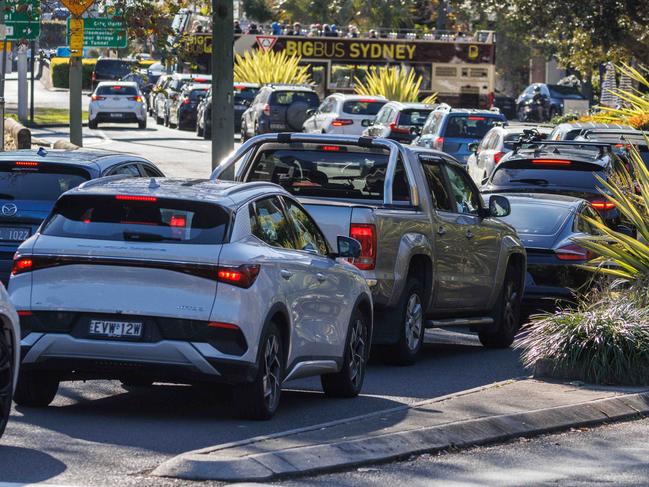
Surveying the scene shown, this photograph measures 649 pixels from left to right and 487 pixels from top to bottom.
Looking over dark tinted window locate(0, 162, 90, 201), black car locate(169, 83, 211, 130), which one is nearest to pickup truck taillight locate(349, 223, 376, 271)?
dark tinted window locate(0, 162, 90, 201)

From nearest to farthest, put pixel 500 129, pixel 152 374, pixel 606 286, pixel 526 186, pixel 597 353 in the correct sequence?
1. pixel 152 374
2. pixel 597 353
3. pixel 606 286
4. pixel 526 186
5. pixel 500 129

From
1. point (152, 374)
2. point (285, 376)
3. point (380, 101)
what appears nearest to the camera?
point (152, 374)


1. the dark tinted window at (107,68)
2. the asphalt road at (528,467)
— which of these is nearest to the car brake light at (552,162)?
the asphalt road at (528,467)

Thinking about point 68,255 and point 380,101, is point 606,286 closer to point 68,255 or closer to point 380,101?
point 68,255

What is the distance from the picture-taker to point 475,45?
174ft

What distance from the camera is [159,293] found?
31.1 ft

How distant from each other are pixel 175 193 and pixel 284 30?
45.9 m

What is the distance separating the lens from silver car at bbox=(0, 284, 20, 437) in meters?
8.73

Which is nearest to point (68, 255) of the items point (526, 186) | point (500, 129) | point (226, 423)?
point (226, 423)

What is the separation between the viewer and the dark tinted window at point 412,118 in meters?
33.5

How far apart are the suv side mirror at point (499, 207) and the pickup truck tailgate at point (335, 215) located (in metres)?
2.73

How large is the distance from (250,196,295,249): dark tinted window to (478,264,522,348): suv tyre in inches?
209

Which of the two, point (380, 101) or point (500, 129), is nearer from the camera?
point (500, 129)

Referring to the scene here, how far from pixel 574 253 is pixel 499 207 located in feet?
5.28
